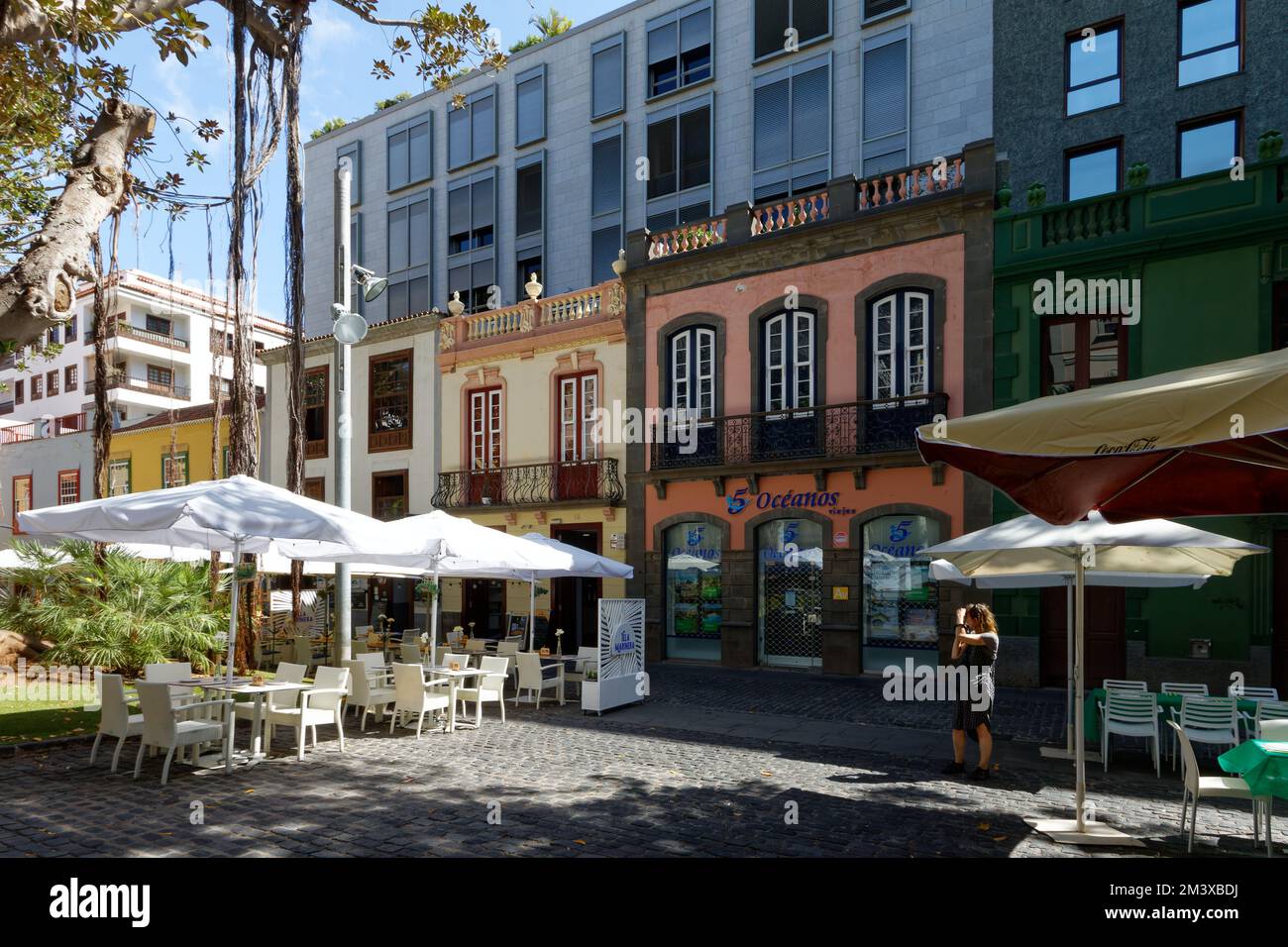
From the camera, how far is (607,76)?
2488cm

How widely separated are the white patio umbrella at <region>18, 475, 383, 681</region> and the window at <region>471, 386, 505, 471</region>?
1381 centimetres

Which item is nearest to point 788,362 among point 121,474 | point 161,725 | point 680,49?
point 680,49

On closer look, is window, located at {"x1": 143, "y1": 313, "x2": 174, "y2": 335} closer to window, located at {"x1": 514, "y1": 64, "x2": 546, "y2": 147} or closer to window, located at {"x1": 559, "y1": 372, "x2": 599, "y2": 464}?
window, located at {"x1": 514, "y1": 64, "x2": 546, "y2": 147}

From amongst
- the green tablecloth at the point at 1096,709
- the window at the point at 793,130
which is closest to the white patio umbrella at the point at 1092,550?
the green tablecloth at the point at 1096,709

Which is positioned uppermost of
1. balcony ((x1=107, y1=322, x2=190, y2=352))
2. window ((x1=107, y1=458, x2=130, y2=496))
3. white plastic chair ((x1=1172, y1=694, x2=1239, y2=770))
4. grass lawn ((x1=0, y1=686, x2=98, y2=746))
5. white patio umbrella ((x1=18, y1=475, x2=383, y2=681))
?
balcony ((x1=107, y1=322, x2=190, y2=352))

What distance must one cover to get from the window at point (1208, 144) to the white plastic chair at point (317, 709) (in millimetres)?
17168

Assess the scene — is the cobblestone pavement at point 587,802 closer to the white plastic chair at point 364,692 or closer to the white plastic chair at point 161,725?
the white plastic chair at point 161,725

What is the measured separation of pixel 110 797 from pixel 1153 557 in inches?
416

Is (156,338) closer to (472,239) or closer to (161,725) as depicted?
(472,239)

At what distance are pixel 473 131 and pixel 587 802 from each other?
24651mm

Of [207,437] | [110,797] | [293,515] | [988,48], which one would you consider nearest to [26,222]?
[293,515]

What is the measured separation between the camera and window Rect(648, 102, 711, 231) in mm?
23094

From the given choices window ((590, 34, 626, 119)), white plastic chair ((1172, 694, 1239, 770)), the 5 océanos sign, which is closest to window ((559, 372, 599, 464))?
the 5 océanos sign

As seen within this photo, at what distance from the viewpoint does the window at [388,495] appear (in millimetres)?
25531
